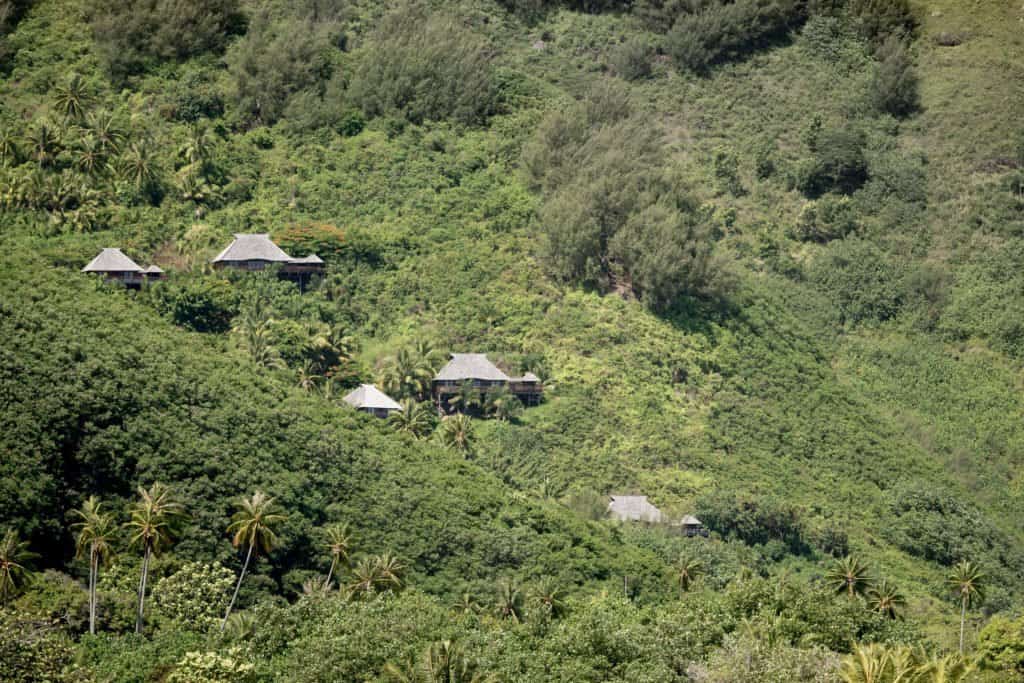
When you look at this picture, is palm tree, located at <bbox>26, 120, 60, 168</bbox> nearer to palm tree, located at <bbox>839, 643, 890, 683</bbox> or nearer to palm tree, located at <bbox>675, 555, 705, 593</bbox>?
palm tree, located at <bbox>675, 555, 705, 593</bbox>

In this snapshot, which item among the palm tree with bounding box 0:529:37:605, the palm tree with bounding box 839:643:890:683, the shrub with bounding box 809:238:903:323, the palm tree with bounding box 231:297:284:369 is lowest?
the shrub with bounding box 809:238:903:323

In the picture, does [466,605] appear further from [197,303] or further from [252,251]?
[252,251]

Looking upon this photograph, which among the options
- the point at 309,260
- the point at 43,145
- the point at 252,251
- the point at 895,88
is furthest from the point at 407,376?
the point at 895,88

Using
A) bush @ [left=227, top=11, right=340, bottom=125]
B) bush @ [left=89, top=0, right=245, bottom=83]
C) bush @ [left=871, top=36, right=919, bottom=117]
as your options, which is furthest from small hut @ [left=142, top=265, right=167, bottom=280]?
bush @ [left=871, top=36, right=919, bottom=117]

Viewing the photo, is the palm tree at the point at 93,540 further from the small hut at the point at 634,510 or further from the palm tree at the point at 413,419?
the small hut at the point at 634,510

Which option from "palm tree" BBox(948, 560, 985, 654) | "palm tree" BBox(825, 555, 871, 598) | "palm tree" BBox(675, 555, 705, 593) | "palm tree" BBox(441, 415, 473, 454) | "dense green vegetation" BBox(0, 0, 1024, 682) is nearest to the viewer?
"dense green vegetation" BBox(0, 0, 1024, 682)

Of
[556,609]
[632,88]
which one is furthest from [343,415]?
[632,88]
